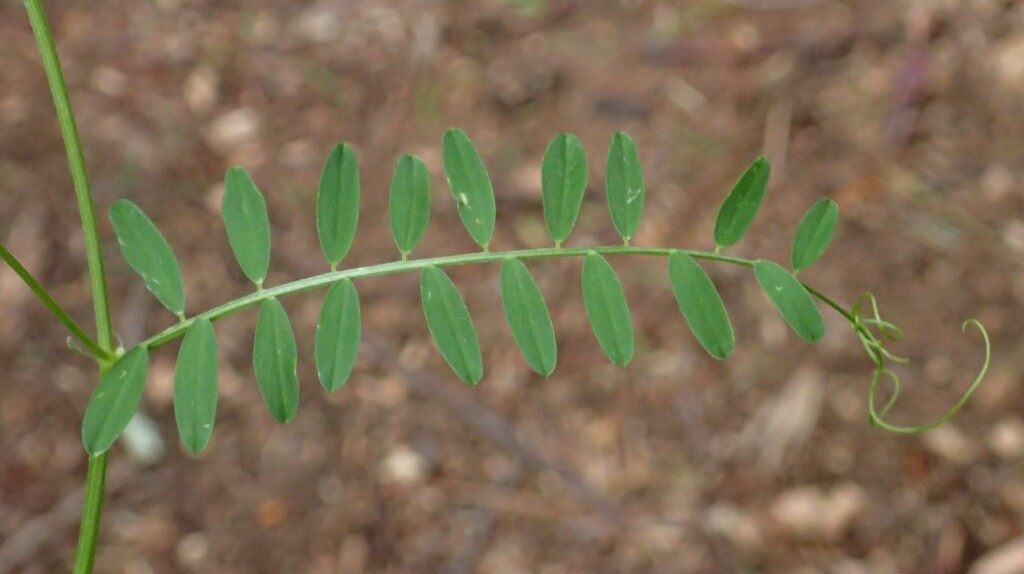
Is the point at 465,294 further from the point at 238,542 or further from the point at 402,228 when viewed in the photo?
the point at 402,228

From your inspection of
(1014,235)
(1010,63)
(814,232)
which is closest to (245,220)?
(814,232)

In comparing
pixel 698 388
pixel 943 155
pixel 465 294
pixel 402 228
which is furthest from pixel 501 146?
Result: pixel 402 228

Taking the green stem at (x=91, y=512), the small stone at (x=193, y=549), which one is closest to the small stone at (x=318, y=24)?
the small stone at (x=193, y=549)

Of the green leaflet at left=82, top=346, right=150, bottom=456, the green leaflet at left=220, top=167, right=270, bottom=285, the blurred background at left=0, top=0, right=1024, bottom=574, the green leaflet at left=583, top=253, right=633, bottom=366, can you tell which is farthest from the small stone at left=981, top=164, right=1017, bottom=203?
the green leaflet at left=82, top=346, right=150, bottom=456

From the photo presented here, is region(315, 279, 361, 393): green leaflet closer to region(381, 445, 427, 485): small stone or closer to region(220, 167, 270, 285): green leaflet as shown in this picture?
region(220, 167, 270, 285): green leaflet

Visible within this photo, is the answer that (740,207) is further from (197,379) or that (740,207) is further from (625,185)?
(197,379)

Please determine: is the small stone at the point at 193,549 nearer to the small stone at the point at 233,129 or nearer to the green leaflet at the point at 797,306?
the small stone at the point at 233,129

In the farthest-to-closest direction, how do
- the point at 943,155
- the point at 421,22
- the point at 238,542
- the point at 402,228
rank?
the point at 421,22 < the point at 943,155 < the point at 238,542 < the point at 402,228
